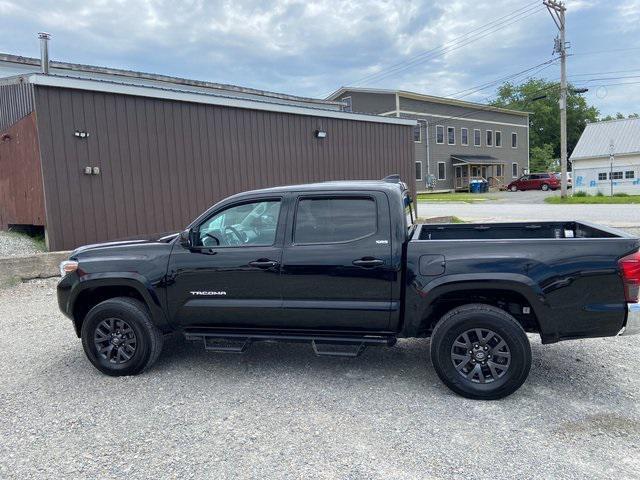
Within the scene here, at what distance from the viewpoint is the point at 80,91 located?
9375 millimetres

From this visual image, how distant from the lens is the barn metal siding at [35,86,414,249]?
9250 millimetres

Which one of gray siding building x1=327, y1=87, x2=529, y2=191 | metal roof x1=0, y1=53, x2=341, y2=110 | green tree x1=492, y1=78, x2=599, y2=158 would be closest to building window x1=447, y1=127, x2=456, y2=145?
gray siding building x1=327, y1=87, x2=529, y2=191

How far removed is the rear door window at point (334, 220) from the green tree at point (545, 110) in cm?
7155

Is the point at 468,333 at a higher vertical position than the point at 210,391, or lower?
higher

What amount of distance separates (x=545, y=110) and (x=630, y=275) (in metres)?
72.5

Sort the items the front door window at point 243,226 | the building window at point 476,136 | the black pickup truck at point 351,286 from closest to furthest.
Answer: the black pickup truck at point 351,286 < the front door window at point 243,226 < the building window at point 476,136

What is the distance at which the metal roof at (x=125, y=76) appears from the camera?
54.5 ft

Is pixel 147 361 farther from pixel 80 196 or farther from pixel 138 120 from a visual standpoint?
pixel 138 120

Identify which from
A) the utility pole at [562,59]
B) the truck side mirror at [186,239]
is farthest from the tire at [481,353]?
the utility pole at [562,59]

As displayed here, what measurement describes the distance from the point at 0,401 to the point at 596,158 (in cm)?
3811

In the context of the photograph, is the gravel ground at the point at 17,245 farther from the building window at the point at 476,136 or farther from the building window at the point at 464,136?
the building window at the point at 476,136

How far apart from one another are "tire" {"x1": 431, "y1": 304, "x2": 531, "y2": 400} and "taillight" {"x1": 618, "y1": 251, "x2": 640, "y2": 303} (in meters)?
0.80

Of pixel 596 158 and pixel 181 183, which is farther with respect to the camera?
pixel 596 158

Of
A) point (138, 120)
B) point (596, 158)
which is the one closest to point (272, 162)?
point (138, 120)
